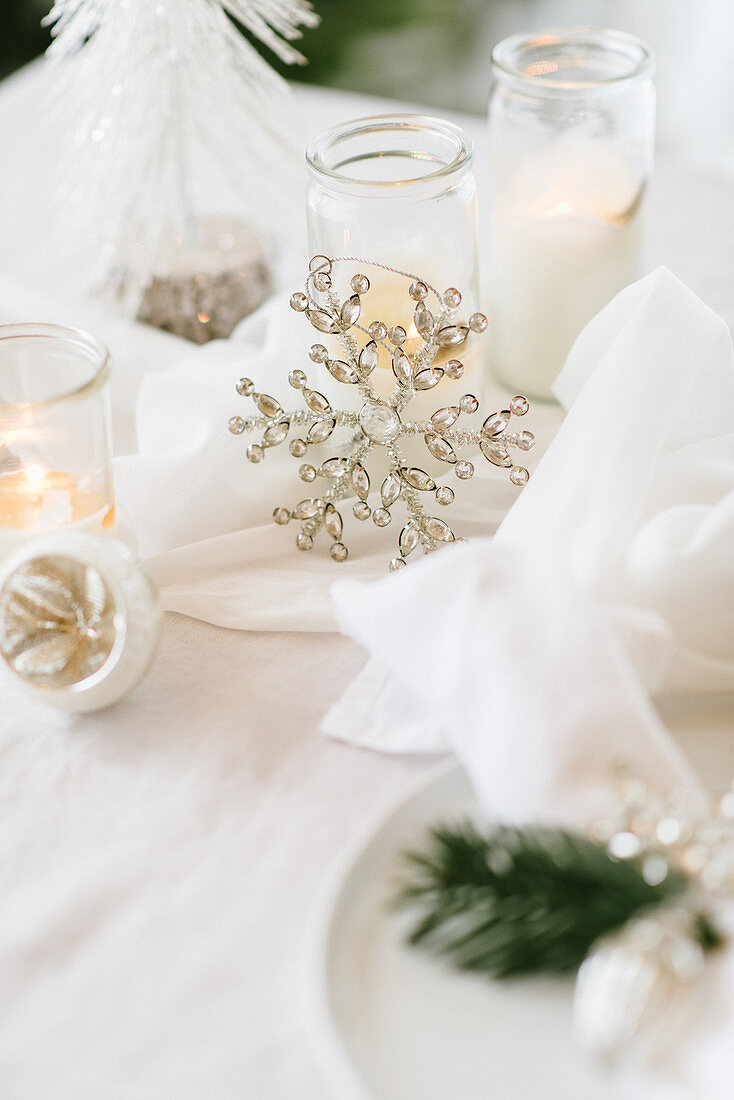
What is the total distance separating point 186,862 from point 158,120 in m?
0.54

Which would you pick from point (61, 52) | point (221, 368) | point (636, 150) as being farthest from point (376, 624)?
point (61, 52)

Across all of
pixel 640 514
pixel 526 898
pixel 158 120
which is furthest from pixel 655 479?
pixel 158 120

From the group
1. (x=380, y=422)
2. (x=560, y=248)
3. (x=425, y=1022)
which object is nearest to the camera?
(x=425, y=1022)

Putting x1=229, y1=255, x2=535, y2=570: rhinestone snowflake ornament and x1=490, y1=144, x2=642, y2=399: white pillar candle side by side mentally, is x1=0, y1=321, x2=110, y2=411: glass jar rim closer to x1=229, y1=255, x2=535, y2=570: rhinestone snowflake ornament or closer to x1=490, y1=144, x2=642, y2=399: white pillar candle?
x1=229, y1=255, x2=535, y2=570: rhinestone snowflake ornament

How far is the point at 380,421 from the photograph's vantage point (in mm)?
592

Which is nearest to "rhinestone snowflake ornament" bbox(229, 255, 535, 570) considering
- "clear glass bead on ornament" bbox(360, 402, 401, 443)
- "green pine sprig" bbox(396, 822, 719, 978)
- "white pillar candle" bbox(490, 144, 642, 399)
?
"clear glass bead on ornament" bbox(360, 402, 401, 443)

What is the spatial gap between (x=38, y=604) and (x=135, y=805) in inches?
3.9

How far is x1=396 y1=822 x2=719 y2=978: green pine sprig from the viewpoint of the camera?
1.23 ft

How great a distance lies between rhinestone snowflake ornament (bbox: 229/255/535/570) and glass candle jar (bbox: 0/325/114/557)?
3.2 inches

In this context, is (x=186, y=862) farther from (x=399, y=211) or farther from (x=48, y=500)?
(x=399, y=211)

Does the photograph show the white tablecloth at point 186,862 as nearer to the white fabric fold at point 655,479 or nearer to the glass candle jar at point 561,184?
the white fabric fold at point 655,479

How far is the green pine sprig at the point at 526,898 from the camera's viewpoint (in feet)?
1.23

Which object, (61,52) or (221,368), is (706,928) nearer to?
(221,368)

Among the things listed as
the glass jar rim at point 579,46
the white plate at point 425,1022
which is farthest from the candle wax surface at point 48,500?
the glass jar rim at point 579,46
